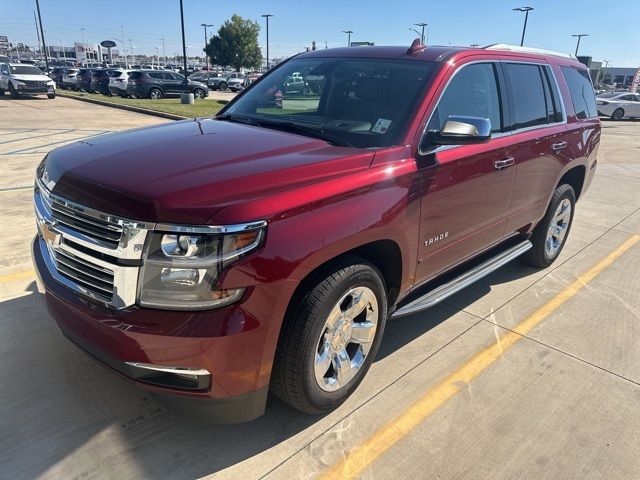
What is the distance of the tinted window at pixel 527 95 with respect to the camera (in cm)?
396

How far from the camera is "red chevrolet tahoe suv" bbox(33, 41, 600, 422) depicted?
2.10 metres

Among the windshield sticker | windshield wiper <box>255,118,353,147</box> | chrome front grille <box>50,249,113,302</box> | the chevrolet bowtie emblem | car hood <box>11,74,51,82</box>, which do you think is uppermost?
the windshield sticker

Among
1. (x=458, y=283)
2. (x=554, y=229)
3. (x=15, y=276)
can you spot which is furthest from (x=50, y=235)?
(x=554, y=229)

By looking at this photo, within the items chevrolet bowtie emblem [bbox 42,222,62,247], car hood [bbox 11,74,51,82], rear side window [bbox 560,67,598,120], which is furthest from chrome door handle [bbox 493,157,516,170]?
car hood [bbox 11,74,51,82]

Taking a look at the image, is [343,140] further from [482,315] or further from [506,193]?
[482,315]

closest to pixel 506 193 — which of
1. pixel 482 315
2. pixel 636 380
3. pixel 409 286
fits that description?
pixel 482 315

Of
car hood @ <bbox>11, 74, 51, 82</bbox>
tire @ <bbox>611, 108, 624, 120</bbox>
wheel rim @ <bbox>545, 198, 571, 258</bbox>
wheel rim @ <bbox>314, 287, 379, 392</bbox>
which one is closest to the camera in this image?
wheel rim @ <bbox>314, 287, 379, 392</bbox>

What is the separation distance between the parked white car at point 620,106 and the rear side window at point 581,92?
86.5ft

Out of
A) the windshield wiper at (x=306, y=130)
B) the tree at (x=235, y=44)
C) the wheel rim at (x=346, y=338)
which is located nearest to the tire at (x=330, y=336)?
the wheel rim at (x=346, y=338)

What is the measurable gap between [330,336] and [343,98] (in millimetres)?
1694

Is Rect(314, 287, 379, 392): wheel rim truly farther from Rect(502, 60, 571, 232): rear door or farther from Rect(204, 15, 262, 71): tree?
Rect(204, 15, 262, 71): tree

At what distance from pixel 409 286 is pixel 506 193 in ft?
4.16

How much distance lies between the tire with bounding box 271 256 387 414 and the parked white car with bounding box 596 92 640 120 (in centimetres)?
3030

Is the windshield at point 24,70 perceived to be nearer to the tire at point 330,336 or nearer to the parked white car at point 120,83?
the parked white car at point 120,83
